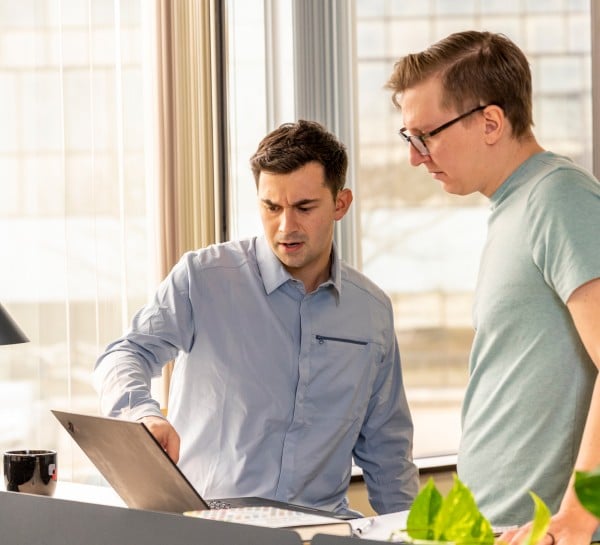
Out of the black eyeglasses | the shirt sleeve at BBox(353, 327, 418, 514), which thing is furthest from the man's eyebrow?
the black eyeglasses

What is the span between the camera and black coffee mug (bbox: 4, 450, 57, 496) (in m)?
2.05

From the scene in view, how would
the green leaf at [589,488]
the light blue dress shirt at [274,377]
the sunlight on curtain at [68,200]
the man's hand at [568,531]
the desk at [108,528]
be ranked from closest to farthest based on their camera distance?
the green leaf at [589,488]
the desk at [108,528]
the man's hand at [568,531]
the light blue dress shirt at [274,377]
the sunlight on curtain at [68,200]

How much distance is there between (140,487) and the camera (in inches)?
58.1

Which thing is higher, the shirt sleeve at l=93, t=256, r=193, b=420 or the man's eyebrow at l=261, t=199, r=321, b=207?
the man's eyebrow at l=261, t=199, r=321, b=207

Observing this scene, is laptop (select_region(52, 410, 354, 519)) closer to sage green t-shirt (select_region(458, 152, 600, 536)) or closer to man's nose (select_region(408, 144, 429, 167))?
sage green t-shirt (select_region(458, 152, 600, 536))

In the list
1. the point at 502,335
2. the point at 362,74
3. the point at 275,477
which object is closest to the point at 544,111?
the point at 362,74

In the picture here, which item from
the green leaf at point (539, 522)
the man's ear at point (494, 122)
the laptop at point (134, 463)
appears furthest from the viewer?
the man's ear at point (494, 122)

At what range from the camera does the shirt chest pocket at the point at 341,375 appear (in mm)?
2252

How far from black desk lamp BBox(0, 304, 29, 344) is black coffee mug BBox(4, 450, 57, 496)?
41 centimetres

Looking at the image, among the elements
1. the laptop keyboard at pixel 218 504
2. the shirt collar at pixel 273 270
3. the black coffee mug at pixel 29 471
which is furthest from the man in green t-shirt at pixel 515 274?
the black coffee mug at pixel 29 471

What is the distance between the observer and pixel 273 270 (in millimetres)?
2297

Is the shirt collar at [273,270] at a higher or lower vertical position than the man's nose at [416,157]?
lower

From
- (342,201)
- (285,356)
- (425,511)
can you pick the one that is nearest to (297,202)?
(342,201)

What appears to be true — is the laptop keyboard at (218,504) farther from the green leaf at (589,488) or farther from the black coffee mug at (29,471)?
the green leaf at (589,488)
